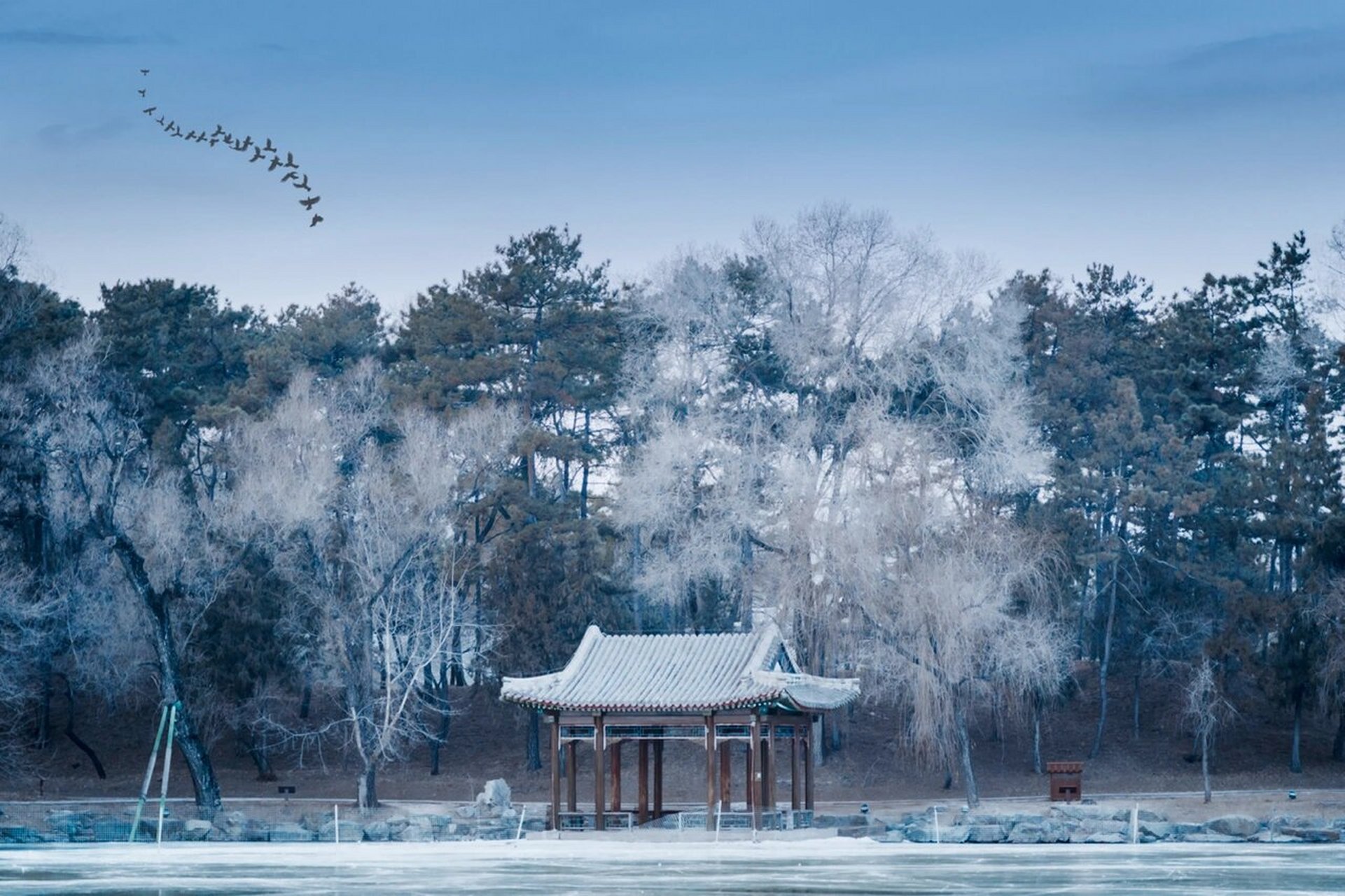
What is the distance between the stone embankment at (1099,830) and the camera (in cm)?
3509

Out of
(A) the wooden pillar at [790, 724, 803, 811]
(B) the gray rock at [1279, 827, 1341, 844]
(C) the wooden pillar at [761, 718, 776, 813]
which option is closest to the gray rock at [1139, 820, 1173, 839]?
(B) the gray rock at [1279, 827, 1341, 844]

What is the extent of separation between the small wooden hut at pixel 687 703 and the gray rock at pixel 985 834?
3.35 meters

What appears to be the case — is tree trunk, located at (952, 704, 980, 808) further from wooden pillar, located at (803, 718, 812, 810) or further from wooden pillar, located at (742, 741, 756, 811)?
wooden pillar, located at (742, 741, 756, 811)

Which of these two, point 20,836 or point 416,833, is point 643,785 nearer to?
point 416,833

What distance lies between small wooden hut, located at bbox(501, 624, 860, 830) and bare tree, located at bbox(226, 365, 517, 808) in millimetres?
8552

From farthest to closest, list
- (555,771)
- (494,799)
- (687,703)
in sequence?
(494,799), (555,771), (687,703)

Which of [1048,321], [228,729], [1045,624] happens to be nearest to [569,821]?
[1045,624]

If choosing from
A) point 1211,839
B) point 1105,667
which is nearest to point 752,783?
point 1211,839

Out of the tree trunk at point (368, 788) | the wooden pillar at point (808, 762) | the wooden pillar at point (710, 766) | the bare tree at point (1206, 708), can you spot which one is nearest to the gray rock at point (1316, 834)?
the bare tree at point (1206, 708)

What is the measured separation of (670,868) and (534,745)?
2287 cm

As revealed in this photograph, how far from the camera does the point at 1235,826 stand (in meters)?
35.8

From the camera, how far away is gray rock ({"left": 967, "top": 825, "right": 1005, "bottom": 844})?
35.7 meters

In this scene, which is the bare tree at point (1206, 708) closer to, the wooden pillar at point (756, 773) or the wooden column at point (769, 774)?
the wooden column at point (769, 774)

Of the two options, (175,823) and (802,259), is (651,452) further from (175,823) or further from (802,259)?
(175,823)
